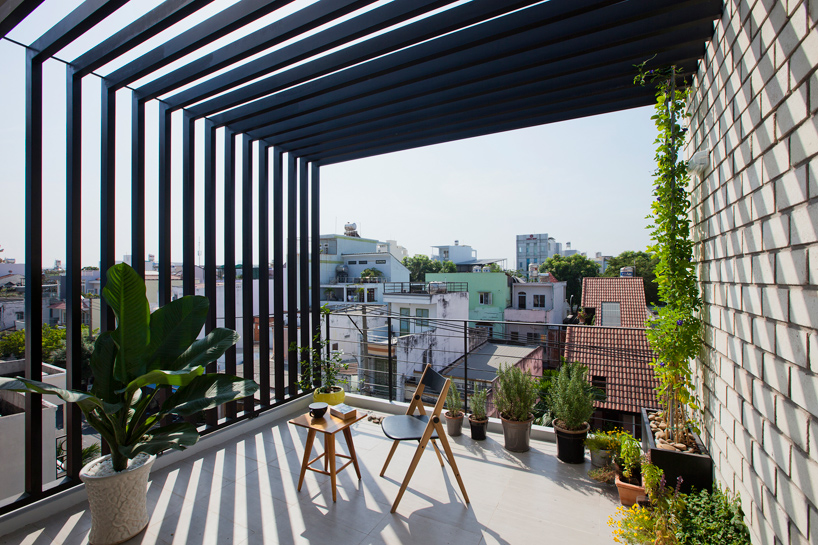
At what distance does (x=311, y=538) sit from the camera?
2.28 meters

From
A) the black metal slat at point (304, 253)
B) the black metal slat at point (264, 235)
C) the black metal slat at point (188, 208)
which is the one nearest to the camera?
the black metal slat at point (188, 208)

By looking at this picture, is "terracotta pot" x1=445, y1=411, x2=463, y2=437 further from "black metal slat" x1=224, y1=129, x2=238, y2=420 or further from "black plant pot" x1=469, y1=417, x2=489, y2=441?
"black metal slat" x1=224, y1=129, x2=238, y2=420

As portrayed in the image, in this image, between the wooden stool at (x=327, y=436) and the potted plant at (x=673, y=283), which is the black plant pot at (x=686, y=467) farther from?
the wooden stool at (x=327, y=436)

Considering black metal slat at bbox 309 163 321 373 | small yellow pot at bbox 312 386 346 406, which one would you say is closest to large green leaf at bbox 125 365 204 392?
small yellow pot at bbox 312 386 346 406

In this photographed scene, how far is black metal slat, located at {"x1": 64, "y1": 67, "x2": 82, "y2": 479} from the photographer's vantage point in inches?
104

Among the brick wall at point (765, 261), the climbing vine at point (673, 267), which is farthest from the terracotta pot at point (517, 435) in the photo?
the brick wall at point (765, 261)

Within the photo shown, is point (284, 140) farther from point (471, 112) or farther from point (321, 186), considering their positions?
point (471, 112)

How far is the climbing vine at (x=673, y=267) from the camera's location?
243 cm

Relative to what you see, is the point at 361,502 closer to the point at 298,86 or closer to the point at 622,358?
the point at 298,86

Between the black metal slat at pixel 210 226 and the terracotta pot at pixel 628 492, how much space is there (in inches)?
124

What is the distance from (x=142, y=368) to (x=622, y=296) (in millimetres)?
15576

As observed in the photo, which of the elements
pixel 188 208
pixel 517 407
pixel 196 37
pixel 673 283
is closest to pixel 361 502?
pixel 517 407

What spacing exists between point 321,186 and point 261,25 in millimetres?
2374

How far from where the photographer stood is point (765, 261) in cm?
157
